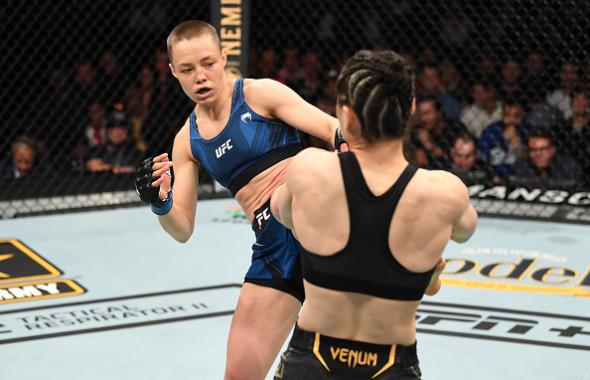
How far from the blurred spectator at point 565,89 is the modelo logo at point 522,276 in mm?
1774

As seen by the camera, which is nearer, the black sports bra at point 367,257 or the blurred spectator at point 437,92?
the black sports bra at point 367,257

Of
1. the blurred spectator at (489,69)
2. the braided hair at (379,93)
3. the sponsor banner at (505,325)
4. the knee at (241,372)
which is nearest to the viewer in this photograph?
the braided hair at (379,93)

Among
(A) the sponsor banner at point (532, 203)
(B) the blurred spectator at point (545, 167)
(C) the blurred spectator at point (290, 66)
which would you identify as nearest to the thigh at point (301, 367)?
(A) the sponsor banner at point (532, 203)

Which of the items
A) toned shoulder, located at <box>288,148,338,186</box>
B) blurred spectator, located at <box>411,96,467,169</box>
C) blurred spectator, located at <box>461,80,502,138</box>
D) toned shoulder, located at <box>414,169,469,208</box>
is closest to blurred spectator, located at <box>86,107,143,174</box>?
blurred spectator, located at <box>411,96,467,169</box>

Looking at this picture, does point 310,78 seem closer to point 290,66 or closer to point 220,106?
point 290,66

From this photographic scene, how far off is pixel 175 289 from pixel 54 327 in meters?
0.63

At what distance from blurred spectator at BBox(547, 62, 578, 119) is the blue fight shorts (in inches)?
155


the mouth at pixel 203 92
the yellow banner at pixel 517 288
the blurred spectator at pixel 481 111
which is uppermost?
the blurred spectator at pixel 481 111

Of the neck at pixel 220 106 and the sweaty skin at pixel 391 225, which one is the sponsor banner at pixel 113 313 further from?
the sweaty skin at pixel 391 225

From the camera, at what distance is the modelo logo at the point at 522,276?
4383 millimetres

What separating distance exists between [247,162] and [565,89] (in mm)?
4018

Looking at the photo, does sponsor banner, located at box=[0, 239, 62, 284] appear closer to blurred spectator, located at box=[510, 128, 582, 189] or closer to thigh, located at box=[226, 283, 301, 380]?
thigh, located at box=[226, 283, 301, 380]

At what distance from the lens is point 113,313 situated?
158 inches

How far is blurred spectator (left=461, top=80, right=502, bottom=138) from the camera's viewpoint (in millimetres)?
6371
